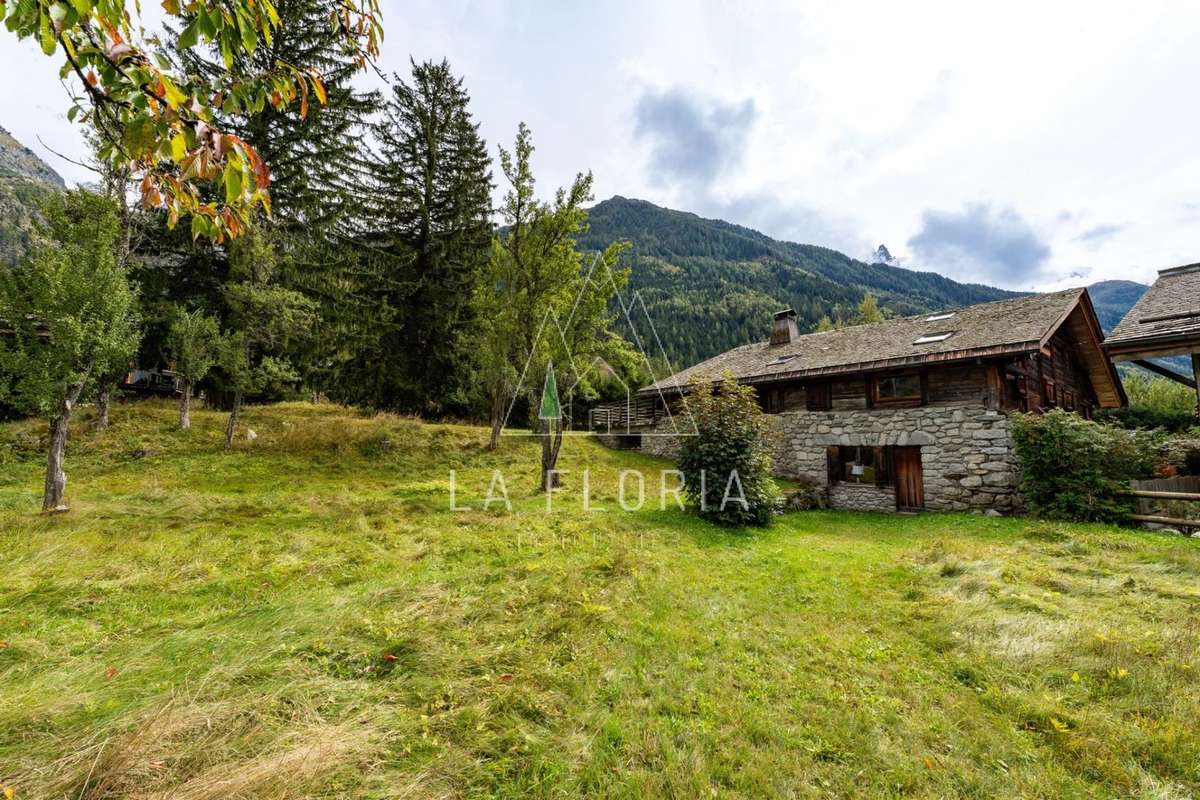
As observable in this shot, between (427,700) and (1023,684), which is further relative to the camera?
(1023,684)

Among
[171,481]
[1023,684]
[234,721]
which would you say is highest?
[171,481]

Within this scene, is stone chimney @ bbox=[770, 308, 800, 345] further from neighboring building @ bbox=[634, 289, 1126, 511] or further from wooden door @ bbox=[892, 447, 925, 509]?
wooden door @ bbox=[892, 447, 925, 509]

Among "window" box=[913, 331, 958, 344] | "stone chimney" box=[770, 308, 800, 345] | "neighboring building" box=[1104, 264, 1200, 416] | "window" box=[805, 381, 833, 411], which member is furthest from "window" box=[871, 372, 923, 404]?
"stone chimney" box=[770, 308, 800, 345]

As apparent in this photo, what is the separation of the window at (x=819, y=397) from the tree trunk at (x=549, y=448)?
838 cm

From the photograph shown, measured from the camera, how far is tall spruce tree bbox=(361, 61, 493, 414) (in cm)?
1930

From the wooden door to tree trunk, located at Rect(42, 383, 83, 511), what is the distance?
60.1ft

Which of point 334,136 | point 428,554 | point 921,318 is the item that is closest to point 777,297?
point 921,318

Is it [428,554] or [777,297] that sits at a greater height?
[777,297]

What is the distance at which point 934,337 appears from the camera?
13453 mm

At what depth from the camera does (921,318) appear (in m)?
16.2

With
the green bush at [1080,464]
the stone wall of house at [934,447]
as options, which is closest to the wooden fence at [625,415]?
the stone wall of house at [934,447]

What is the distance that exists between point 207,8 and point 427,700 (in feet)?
13.4

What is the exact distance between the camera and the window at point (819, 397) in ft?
46.7

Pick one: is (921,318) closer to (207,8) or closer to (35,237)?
(207,8)
